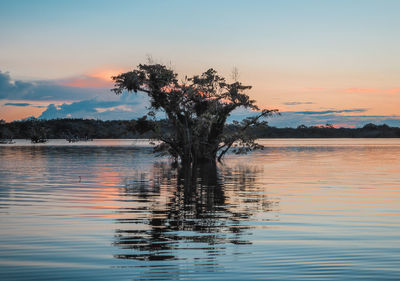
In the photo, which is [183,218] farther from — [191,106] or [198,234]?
[191,106]

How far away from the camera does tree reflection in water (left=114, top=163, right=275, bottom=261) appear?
1205 centimetres

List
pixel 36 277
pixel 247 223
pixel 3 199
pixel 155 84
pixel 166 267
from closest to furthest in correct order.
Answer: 1. pixel 36 277
2. pixel 166 267
3. pixel 247 223
4. pixel 3 199
5. pixel 155 84

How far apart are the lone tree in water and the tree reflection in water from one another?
21193 mm

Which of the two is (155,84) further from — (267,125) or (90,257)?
(90,257)

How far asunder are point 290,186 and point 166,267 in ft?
62.6

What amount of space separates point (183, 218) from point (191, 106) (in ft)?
114

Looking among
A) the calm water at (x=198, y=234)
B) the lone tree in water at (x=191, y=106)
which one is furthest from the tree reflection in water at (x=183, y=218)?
the lone tree in water at (x=191, y=106)

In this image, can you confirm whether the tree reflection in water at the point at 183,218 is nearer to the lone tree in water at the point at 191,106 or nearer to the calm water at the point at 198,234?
the calm water at the point at 198,234

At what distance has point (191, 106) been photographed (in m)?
50.8

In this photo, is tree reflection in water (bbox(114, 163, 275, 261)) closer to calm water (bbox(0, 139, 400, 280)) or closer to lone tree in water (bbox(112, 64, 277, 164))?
calm water (bbox(0, 139, 400, 280))

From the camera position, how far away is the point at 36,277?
947 centimetres

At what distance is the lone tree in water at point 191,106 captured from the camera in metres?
48.8

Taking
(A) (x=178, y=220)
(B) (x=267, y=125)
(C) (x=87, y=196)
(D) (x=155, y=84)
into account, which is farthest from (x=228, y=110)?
(A) (x=178, y=220)

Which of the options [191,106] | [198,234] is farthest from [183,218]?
[191,106]
